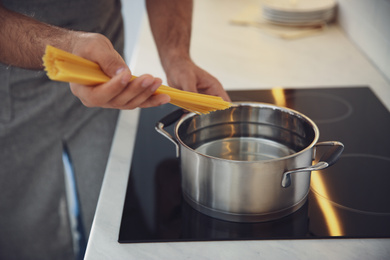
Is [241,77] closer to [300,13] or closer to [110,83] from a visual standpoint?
[300,13]

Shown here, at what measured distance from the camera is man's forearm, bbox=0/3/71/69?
0.80 m

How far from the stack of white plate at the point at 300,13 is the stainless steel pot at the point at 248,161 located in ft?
2.88

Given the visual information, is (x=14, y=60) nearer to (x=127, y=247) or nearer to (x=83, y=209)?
(x=127, y=247)

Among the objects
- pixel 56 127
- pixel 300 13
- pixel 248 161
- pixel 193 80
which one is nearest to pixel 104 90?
pixel 248 161

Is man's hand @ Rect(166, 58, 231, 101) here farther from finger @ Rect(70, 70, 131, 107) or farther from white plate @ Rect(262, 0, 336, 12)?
white plate @ Rect(262, 0, 336, 12)

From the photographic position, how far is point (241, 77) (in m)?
1.34

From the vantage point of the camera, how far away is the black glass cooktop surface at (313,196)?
721mm

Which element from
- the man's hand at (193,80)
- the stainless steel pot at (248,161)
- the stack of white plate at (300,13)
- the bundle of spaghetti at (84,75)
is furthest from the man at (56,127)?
the stack of white plate at (300,13)

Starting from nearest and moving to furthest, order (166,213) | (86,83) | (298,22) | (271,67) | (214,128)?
(86,83) < (166,213) < (214,128) < (271,67) < (298,22)

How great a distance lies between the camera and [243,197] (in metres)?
0.71

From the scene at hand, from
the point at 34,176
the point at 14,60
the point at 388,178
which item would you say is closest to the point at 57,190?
the point at 34,176

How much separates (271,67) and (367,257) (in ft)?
2.66

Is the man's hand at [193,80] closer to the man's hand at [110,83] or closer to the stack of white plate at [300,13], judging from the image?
the man's hand at [110,83]

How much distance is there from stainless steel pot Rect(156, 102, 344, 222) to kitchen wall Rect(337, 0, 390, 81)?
553mm
